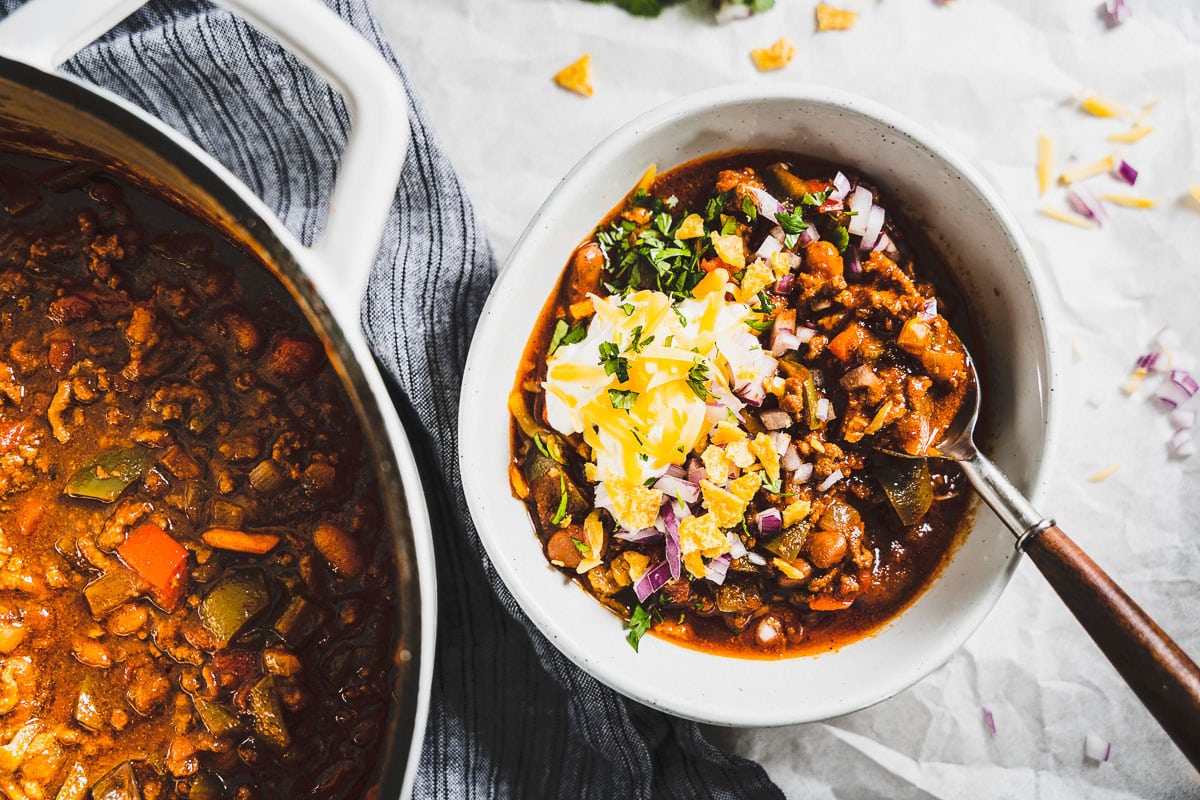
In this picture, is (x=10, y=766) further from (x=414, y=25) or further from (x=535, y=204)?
(x=414, y=25)

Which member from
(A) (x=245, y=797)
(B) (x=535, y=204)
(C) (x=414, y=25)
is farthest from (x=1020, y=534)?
(C) (x=414, y=25)

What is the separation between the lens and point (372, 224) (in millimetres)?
1658

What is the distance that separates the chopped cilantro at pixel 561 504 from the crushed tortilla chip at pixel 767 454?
0.43 metres

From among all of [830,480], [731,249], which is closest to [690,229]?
[731,249]

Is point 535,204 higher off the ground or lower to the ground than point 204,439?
higher

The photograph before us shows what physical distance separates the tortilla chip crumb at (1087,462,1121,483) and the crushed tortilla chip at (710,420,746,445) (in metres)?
1.10

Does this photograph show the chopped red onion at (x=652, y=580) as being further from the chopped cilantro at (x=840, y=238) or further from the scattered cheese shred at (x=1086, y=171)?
the scattered cheese shred at (x=1086, y=171)

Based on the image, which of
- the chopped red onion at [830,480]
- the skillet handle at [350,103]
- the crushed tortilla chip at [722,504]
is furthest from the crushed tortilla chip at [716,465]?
the skillet handle at [350,103]

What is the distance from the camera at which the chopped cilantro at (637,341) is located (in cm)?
188

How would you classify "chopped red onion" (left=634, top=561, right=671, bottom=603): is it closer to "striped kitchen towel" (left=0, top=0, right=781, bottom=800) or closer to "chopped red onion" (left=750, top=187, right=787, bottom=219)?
"striped kitchen towel" (left=0, top=0, right=781, bottom=800)

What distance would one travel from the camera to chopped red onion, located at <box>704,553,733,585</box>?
1.97m

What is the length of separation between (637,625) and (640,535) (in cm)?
22

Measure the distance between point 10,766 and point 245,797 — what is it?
543mm

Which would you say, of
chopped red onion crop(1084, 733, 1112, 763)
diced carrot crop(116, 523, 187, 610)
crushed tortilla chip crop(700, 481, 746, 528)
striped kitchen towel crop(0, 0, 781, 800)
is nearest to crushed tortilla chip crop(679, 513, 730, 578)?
crushed tortilla chip crop(700, 481, 746, 528)
